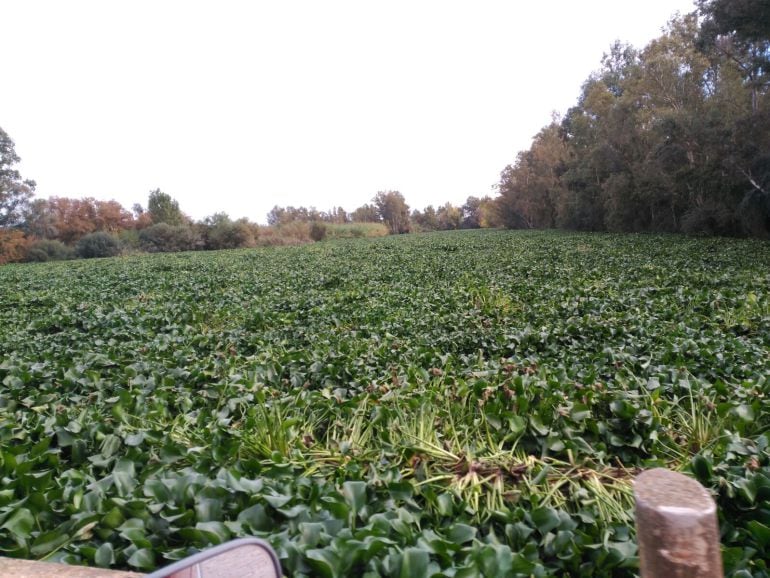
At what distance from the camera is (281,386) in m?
3.80

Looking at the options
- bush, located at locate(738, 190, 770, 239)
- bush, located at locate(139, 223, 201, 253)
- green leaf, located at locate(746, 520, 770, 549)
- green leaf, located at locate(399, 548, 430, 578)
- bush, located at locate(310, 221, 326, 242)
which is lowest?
green leaf, located at locate(746, 520, 770, 549)

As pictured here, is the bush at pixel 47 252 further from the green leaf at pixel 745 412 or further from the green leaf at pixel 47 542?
the green leaf at pixel 745 412

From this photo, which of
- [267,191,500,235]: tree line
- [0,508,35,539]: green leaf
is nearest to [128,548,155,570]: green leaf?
[0,508,35,539]: green leaf

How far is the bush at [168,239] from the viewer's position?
3975cm

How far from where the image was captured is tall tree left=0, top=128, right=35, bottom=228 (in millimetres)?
36562

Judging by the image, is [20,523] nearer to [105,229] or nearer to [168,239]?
[168,239]

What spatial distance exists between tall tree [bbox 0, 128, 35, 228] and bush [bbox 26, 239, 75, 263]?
4.07 meters

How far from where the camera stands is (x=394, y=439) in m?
2.57

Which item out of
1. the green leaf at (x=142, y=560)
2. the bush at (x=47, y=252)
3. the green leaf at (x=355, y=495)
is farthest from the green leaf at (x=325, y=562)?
the bush at (x=47, y=252)

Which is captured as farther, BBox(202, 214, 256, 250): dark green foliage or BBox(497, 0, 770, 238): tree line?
BBox(202, 214, 256, 250): dark green foliage

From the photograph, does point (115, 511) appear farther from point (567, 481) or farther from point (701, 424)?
point (701, 424)

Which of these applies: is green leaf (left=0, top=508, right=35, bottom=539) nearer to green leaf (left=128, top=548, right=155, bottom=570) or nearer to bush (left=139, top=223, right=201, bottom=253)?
green leaf (left=128, top=548, right=155, bottom=570)

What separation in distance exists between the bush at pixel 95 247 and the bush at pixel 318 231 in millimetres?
20118

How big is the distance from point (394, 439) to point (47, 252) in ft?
140
